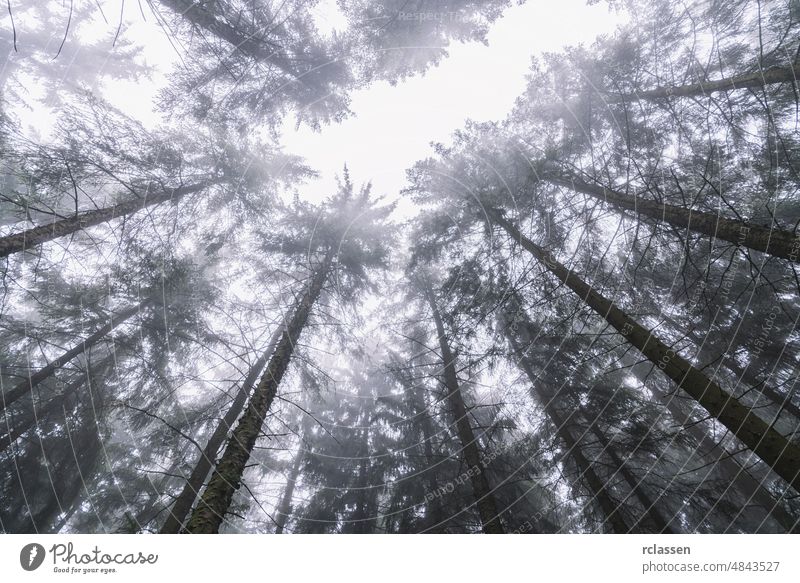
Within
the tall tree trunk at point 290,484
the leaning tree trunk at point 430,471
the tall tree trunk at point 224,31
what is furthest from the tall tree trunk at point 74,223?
the tall tree trunk at point 290,484

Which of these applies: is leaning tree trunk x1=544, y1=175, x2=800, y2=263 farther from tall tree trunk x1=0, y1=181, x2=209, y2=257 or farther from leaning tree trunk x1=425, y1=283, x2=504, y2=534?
tall tree trunk x1=0, y1=181, x2=209, y2=257

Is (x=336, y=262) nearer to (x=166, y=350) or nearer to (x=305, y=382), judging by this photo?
(x=305, y=382)

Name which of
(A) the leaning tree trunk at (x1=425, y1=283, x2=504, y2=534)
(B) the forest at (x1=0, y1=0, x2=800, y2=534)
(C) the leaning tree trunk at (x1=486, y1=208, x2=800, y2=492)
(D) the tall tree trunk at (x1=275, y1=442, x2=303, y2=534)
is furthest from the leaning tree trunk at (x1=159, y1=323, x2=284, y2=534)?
(D) the tall tree trunk at (x1=275, y1=442, x2=303, y2=534)

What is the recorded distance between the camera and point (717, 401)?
10.5 ft

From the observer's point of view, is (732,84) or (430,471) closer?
(732,84)

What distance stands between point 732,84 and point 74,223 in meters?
11.2

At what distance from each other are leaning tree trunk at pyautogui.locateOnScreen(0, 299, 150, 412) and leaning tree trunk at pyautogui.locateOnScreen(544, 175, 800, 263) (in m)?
13.0

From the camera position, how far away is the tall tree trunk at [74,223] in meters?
4.45

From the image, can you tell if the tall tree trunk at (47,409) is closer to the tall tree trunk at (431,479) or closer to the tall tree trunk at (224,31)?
the tall tree trunk at (224,31)

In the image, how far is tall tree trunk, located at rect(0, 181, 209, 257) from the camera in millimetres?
4449

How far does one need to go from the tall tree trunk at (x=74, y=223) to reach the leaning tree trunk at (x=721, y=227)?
30.2ft

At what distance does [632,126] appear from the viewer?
7.72 metres
